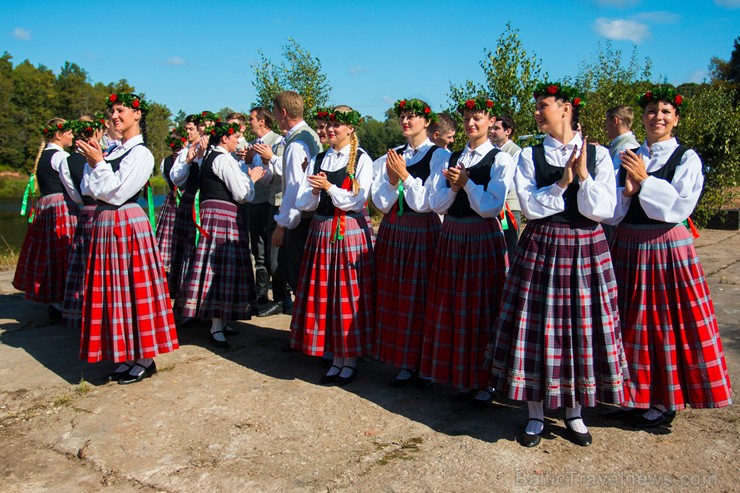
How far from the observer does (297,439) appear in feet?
11.0

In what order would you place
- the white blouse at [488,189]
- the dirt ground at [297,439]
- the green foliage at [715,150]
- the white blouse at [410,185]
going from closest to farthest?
the dirt ground at [297,439] → the white blouse at [488,189] → the white blouse at [410,185] → the green foliage at [715,150]

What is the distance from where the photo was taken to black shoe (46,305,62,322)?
5.80m

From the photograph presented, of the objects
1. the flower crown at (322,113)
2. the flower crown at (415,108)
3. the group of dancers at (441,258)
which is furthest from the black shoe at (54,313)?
the flower crown at (415,108)

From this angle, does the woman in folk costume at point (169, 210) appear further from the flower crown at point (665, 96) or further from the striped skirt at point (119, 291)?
the flower crown at point (665, 96)

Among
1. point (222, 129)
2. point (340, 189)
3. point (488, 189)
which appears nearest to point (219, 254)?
point (222, 129)

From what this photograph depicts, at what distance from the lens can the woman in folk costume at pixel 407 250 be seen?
400 cm

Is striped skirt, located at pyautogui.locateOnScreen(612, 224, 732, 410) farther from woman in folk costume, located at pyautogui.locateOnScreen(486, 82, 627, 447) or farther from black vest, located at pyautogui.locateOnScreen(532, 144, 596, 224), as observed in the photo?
black vest, located at pyautogui.locateOnScreen(532, 144, 596, 224)

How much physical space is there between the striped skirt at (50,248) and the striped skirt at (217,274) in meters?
1.55

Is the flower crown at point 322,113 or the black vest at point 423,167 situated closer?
the black vest at point 423,167

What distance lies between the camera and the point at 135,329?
413cm

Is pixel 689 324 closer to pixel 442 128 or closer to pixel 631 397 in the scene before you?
pixel 631 397

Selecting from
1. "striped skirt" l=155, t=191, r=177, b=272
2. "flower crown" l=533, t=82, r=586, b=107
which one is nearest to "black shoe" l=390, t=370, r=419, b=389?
"flower crown" l=533, t=82, r=586, b=107

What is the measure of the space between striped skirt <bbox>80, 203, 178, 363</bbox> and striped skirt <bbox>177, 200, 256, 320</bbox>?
0.83 meters

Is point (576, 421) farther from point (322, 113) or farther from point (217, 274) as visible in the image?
point (217, 274)
